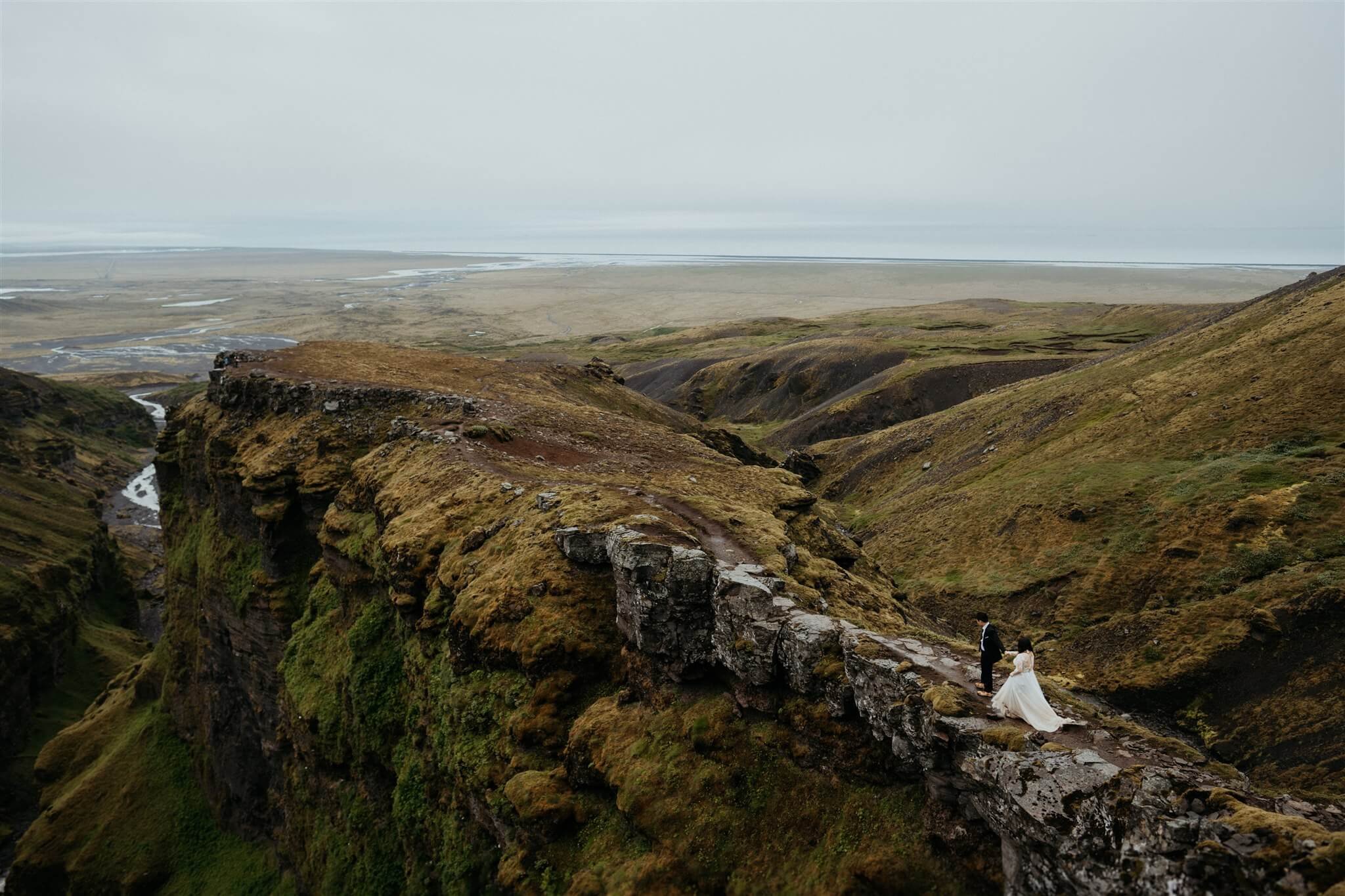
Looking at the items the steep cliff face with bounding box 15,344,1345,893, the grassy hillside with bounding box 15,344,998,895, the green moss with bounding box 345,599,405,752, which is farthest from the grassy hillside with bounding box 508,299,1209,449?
the green moss with bounding box 345,599,405,752

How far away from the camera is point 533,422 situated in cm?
4156

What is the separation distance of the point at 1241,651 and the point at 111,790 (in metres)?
64.6

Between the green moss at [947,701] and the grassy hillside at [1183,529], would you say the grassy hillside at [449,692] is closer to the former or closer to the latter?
the green moss at [947,701]

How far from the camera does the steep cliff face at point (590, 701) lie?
12820 mm

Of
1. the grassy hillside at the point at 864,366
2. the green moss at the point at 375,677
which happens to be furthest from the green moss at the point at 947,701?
the grassy hillside at the point at 864,366

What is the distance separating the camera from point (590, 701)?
69.6ft

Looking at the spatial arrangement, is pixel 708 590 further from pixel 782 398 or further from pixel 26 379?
pixel 26 379

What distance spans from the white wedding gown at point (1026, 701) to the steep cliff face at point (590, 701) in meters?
0.67

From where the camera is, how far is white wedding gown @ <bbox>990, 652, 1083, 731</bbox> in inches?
537

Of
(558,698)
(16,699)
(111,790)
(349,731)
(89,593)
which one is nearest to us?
(558,698)

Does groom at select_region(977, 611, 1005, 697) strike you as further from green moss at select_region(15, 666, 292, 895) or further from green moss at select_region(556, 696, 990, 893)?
green moss at select_region(15, 666, 292, 895)

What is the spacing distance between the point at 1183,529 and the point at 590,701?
106 ft

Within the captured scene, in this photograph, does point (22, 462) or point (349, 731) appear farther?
point (22, 462)

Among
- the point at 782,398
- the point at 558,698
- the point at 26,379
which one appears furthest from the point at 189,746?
the point at 26,379
